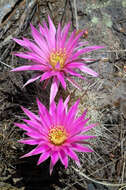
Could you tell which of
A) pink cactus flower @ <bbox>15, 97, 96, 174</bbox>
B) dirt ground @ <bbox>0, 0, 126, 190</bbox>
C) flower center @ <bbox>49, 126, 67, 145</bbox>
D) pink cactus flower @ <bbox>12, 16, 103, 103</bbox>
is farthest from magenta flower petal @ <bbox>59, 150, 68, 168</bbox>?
dirt ground @ <bbox>0, 0, 126, 190</bbox>

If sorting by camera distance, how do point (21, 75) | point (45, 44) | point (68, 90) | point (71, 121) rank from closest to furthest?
point (71, 121) < point (45, 44) < point (68, 90) < point (21, 75)

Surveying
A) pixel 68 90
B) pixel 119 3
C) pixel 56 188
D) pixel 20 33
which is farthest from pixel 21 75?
pixel 119 3

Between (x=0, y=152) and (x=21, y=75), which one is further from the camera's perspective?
(x=21, y=75)

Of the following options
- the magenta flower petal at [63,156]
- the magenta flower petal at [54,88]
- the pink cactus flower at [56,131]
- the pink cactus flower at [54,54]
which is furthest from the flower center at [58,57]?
the magenta flower petal at [63,156]

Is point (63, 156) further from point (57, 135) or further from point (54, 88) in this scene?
point (54, 88)

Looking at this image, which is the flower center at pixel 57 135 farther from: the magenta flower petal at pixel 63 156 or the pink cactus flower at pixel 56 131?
the magenta flower petal at pixel 63 156

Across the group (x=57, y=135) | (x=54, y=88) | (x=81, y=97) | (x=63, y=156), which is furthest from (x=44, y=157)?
(x=81, y=97)

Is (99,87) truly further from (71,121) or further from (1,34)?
(1,34)
